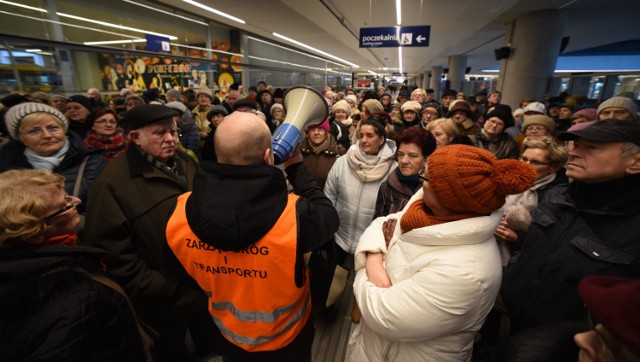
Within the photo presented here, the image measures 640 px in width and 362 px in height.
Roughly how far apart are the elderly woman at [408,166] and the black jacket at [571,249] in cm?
76

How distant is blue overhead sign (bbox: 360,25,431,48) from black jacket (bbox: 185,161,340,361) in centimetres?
832

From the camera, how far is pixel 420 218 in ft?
3.47

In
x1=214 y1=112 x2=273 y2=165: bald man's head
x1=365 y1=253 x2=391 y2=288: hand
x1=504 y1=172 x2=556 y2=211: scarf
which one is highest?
x1=214 y1=112 x2=273 y2=165: bald man's head

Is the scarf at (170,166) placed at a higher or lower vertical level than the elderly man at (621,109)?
lower

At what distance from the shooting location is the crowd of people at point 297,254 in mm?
916

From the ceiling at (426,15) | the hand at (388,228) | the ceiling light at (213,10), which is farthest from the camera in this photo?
the ceiling light at (213,10)

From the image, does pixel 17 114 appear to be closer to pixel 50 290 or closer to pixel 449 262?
pixel 50 290

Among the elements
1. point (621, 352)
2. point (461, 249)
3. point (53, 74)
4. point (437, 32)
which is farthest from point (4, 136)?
point (437, 32)

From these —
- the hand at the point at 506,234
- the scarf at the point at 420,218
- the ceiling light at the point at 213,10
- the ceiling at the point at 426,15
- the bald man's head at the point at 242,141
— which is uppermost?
the ceiling light at the point at 213,10

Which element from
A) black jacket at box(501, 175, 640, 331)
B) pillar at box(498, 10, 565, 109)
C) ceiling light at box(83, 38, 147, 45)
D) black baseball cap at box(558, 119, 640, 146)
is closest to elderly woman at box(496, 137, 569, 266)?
black jacket at box(501, 175, 640, 331)

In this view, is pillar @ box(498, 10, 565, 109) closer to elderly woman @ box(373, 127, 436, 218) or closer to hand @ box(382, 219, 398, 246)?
elderly woman @ box(373, 127, 436, 218)

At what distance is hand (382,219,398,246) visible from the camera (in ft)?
4.42

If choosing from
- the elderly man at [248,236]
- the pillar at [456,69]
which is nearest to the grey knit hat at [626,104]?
the elderly man at [248,236]

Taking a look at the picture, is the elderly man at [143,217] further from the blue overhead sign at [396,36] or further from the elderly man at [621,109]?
the blue overhead sign at [396,36]
